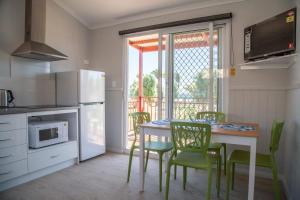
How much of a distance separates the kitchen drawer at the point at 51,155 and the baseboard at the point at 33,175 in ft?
0.33

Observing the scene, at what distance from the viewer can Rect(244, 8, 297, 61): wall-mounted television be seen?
2.07 metres

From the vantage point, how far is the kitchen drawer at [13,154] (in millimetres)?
2299

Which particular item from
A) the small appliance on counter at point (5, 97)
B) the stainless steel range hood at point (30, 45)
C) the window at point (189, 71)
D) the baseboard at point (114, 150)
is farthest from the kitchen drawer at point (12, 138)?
the window at point (189, 71)

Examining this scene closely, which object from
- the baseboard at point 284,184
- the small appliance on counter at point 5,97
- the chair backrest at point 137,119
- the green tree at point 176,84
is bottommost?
the baseboard at point 284,184

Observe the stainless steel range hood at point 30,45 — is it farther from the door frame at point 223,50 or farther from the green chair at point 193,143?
the green chair at point 193,143

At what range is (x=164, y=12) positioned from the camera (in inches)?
135

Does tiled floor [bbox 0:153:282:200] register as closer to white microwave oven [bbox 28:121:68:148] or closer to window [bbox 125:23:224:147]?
white microwave oven [bbox 28:121:68:148]

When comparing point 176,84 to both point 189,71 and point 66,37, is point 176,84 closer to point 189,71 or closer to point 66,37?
point 189,71

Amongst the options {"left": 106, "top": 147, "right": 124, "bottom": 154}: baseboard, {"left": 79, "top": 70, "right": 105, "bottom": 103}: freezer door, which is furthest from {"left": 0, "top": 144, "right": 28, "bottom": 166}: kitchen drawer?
{"left": 106, "top": 147, "right": 124, "bottom": 154}: baseboard

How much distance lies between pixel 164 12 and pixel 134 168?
2.56m

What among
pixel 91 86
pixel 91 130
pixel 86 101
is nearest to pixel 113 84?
pixel 91 86

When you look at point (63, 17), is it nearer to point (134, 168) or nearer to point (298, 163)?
point (134, 168)

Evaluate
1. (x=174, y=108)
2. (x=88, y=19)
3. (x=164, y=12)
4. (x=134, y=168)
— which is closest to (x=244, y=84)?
(x=174, y=108)

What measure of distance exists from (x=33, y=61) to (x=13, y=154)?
5.09ft
